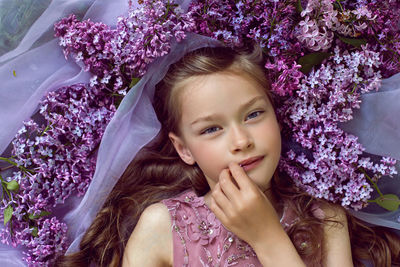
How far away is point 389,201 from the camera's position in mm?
1904

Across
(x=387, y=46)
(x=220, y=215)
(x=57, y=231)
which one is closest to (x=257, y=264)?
(x=220, y=215)

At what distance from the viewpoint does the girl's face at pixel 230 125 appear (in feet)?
5.65

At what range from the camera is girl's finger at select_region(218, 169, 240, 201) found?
5.67 ft

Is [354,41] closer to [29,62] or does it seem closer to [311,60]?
[311,60]

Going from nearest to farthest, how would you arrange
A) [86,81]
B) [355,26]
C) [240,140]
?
1. [240,140]
2. [355,26]
3. [86,81]

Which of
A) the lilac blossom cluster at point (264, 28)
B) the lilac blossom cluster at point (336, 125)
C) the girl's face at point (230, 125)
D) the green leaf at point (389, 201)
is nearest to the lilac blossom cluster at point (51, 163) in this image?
the girl's face at point (230, 125)

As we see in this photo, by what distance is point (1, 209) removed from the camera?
185 centimetres

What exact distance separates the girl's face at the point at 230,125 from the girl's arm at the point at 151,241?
0.28 m

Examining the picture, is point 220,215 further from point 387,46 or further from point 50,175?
point 387,46

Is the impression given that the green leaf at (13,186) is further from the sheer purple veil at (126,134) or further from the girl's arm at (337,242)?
the girl's arm at (337,242)

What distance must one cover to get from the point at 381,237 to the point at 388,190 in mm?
269

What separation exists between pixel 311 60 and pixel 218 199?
62cm

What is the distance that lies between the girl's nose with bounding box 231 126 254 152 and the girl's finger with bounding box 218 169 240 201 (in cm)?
9

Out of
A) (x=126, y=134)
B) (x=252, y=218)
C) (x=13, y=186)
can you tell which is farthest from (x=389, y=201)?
(x=13, y=186)
